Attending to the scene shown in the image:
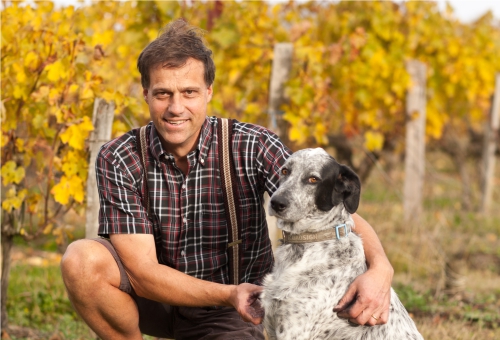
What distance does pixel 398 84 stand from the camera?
296 inches

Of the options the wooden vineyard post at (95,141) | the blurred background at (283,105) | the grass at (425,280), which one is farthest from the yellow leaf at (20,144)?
the grass at (425,280)

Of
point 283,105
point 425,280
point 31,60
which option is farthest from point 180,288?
point 425,280

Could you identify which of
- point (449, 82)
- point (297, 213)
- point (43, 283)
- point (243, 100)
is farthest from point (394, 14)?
point (297, 213)

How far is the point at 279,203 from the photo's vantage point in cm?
262

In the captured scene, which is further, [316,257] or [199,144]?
[199,144]

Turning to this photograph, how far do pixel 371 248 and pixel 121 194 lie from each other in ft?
3.80

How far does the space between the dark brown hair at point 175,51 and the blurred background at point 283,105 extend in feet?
2.67

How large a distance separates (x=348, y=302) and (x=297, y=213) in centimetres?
42

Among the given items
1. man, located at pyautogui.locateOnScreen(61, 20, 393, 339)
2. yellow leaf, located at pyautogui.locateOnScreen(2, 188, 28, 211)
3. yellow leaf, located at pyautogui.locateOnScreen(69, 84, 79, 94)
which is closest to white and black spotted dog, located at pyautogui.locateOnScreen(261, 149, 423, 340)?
man, located at pyautogui.locateOnScreen(61, 20, 393, 339)

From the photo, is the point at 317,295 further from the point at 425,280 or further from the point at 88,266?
Result: the point at 425,280

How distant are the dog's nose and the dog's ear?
0.21 m

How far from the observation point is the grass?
426 cm

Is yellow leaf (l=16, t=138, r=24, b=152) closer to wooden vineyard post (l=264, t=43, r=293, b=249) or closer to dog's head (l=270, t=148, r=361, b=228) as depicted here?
wooden vineyard post (l=264, t=43, r=293, b=249)

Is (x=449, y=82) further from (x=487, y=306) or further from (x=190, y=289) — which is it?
(x=190, y=289)
